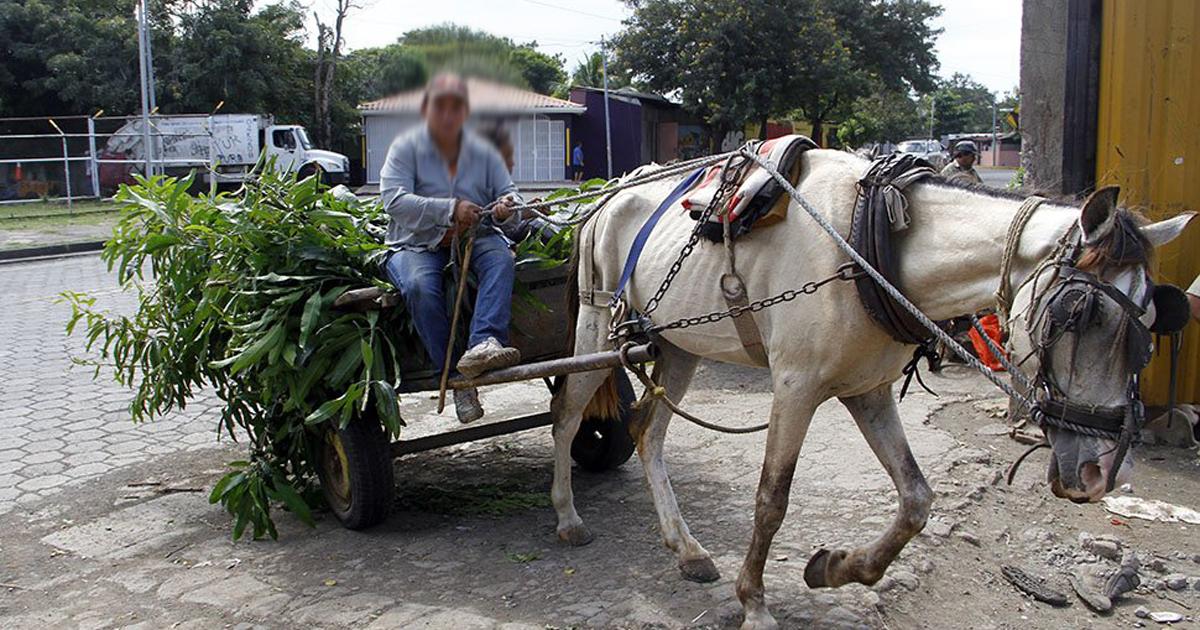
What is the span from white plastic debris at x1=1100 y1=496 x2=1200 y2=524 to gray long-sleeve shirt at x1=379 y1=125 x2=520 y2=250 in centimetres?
335

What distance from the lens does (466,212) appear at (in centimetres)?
426

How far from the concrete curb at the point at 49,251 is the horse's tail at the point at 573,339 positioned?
43.4 ft

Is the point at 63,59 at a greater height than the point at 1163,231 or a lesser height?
greater

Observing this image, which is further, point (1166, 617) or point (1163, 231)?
point (1166, 617)

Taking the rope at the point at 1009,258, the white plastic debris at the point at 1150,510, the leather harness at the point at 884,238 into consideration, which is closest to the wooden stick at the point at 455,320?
the leather harness at the point at 884,238

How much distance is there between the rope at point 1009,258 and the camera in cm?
290

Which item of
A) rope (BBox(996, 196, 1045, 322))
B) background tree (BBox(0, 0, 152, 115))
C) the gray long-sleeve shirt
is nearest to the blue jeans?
the gray long-sleeve shirt

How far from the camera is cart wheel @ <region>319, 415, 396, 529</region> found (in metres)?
4.39

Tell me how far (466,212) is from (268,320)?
0.98 m

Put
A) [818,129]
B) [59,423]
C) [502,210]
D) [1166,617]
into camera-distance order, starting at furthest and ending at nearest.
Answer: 1. [818,129]
2. [59,423]
3. [502,210]
4. [1166,617]

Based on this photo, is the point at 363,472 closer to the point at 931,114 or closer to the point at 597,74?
the point at 597,74

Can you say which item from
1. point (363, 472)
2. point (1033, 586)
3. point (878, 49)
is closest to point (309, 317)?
point (363, 472)

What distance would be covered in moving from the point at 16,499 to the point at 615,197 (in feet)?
11.2

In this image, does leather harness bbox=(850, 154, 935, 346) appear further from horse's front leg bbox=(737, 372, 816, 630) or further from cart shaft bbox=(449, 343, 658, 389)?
cart shaft bbox=(449, 343, 658, 389)
